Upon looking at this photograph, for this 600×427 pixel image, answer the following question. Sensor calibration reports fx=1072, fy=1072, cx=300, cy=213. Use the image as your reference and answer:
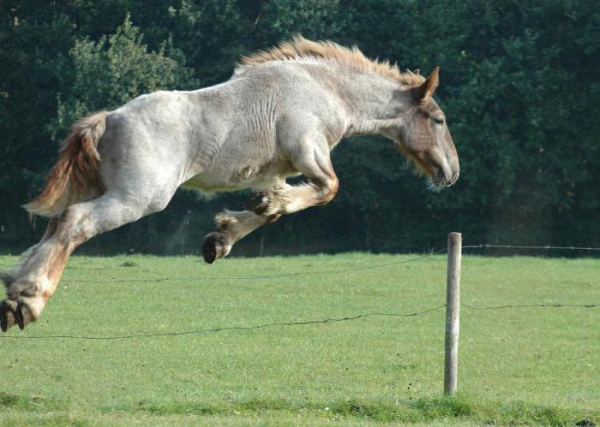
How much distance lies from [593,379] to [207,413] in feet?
20.3

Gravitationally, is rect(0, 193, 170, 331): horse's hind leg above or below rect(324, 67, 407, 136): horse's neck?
below

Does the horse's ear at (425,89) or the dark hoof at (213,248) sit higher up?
the horse's ear at (425,89)

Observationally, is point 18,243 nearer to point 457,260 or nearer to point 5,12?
point 5,12

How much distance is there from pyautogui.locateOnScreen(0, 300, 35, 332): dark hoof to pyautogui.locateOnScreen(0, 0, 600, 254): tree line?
102 feet

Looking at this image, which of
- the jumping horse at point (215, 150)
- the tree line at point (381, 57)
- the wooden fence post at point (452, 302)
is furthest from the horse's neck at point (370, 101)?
the tree line at point (381, 57)

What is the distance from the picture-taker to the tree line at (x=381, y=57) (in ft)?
129

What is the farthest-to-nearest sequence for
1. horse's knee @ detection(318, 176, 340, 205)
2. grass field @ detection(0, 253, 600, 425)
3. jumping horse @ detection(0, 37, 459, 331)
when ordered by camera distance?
grass field @ detection(0, 253, 600, 425) < horse's knee @ detection(318, 176, 340, 205) < jumping horse @ detection(0, 37, 459, 331)

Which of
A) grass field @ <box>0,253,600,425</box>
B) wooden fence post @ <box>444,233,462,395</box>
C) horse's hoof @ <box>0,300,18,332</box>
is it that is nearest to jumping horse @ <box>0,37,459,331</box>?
horse's hoof @ <box>0,300,18,332</box>

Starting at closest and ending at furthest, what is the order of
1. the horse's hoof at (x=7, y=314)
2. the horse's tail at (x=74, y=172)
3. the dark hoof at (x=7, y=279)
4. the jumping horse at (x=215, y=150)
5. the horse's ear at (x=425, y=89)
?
the horse's hoof at (x=7, y=314), the dark hoof at (x=7, y=279), the jumping horse at (x=215, y=150), the horse's tail at (x=74, y=172), the horse's ear at (x=425, y=89)

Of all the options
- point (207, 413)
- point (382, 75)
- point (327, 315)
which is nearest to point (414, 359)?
point (327, 315)

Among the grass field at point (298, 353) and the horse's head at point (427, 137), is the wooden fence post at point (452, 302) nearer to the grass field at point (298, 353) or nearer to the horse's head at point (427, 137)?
the grass field at point (298, 353)

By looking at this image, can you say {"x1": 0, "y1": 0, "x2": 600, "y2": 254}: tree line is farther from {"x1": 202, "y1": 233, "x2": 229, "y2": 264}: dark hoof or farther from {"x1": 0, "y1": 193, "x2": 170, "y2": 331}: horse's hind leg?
{"x1": 0, "y1": 193, "x2": 170, "y2": 331}: horse's hind leg

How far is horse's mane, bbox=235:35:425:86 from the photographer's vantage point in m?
9.07

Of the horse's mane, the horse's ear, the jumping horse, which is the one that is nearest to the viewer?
the jumping horse
